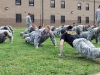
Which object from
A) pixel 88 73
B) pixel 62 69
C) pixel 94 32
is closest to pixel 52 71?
pixel 62 69

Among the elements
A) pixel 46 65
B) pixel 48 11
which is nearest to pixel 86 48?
pixel 46 65

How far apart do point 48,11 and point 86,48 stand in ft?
114

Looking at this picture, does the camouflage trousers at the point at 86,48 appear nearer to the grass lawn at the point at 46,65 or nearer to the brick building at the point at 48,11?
the grass lawn at the point at 46,65

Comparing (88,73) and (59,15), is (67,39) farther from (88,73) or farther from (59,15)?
(59,15)

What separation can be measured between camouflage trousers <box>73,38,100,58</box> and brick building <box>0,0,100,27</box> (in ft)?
102

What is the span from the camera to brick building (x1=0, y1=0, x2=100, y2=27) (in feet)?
132

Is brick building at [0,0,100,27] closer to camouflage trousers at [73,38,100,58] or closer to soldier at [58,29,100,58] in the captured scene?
soldier at [58,29,100,58]

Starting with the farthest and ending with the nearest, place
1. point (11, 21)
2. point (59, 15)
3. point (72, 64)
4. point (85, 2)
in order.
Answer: point (85, 2)
point (59, 15)
point (11, 21)
point (72, 64)

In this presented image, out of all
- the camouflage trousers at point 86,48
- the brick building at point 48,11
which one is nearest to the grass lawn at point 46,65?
the camouflage trousers at point 86,48

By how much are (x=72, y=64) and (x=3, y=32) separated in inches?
231

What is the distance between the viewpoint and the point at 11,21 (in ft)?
132

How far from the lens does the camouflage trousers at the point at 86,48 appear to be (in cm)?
866

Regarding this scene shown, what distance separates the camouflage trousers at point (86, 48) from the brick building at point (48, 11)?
3115cm

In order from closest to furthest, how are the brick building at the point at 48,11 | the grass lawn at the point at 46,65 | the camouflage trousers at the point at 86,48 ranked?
the grass lawn at the point at 46,65 < the camouflage trousers at the point at 86,48 < the brick building at the point at 48,11
